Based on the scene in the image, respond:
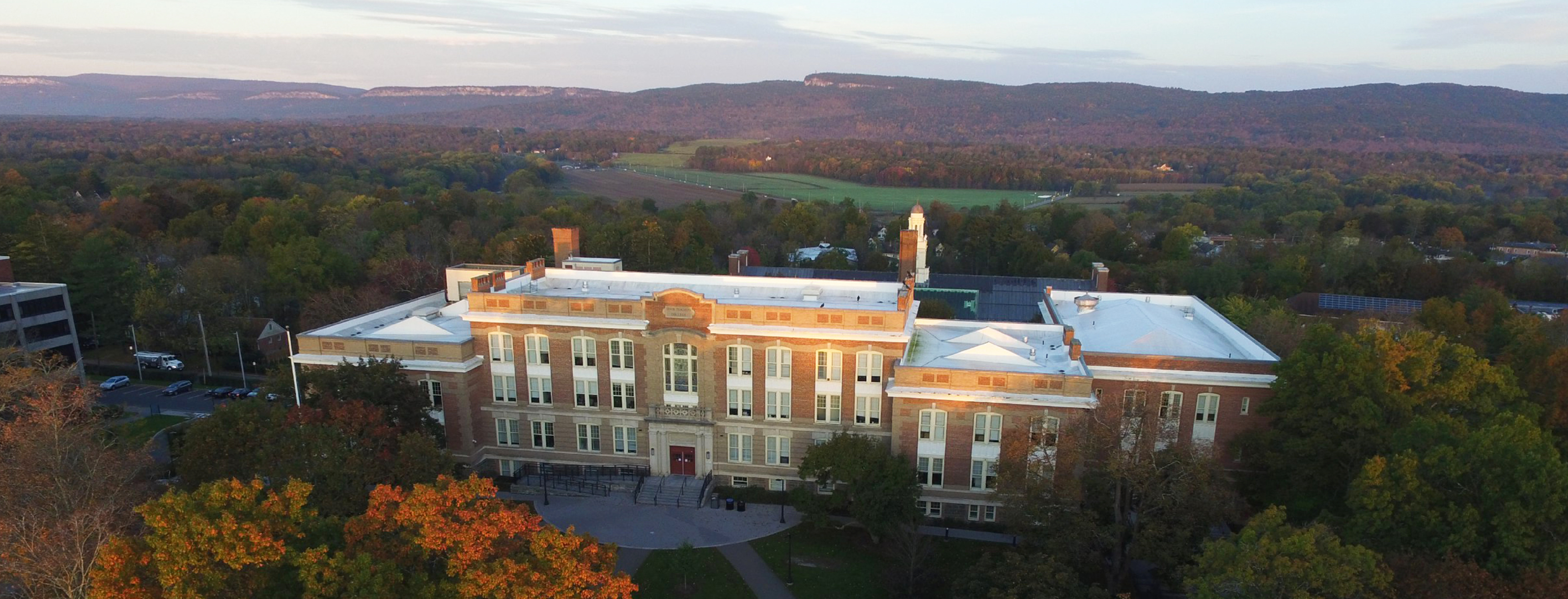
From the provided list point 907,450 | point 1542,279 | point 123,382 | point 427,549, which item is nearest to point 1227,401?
point 907,450

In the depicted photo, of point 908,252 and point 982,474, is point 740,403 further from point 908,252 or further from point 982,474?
point 908,252

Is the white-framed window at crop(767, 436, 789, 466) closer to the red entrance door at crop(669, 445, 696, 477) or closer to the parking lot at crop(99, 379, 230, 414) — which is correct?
the red entrance door at crop(669, 445, 696, 477)

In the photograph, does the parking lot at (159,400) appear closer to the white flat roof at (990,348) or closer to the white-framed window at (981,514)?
the white flat roof at (990,348)

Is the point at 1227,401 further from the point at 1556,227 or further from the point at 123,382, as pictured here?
the point at 1556,227

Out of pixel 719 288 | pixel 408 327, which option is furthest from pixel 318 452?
pixel 719 288

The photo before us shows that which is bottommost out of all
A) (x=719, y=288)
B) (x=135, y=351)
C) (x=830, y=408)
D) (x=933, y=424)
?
(x=135, y=351)

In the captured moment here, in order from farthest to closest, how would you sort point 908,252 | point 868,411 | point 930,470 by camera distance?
point 908,252
point 868,411
point 930,470

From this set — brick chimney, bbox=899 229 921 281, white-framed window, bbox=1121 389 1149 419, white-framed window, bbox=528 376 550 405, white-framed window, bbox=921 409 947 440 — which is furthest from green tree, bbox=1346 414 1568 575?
brick chimney, bbox=899 229 921 281
